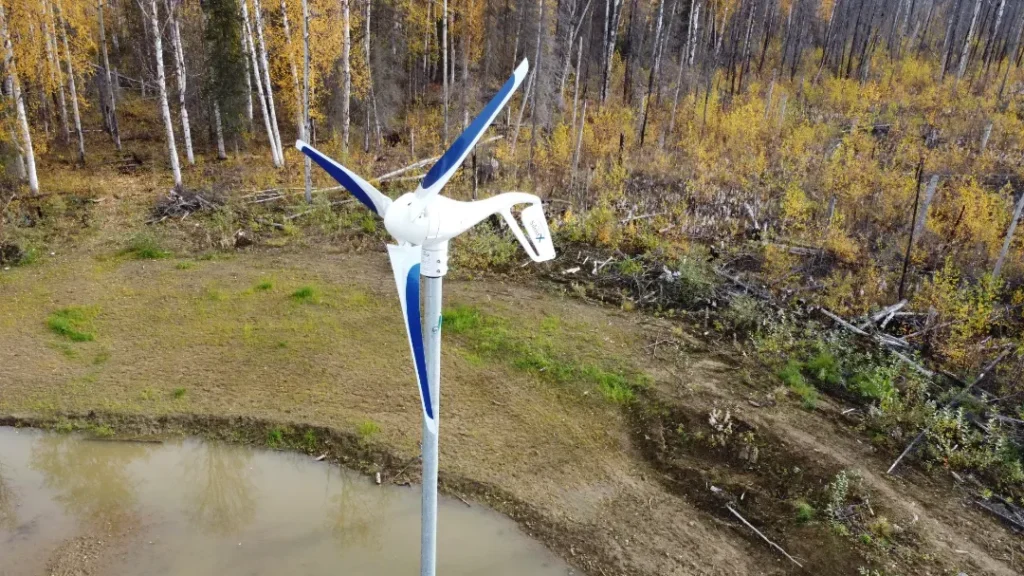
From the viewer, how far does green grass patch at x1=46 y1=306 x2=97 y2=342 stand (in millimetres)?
9961

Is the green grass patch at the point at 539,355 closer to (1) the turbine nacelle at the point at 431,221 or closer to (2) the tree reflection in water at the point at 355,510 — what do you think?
(2) the tree reflection in water at the point at 355,510

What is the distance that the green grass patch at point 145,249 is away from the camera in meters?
12.9

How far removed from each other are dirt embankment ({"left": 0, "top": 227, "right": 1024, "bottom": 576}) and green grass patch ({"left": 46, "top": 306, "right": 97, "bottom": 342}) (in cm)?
12

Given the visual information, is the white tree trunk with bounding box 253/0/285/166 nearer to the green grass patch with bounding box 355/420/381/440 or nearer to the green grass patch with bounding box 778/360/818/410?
the green grass patch with bounding box 355/420/381/440

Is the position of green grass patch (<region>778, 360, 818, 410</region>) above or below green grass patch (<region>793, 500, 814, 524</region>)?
above

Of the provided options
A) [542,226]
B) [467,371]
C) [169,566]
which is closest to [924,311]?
[467,371]

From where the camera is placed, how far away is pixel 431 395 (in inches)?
155

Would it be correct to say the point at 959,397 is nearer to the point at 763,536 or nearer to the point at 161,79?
the point at 763,536

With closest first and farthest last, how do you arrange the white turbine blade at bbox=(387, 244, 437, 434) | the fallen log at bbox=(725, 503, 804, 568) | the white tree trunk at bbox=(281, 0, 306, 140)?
1. the white turbine blade at bbox=(387, 244, 437, 434)
2. the fallen log at bbox=(725, 503, 804, 568)
3. the white tree trunk at bbox=(281, 0, 306, 140)

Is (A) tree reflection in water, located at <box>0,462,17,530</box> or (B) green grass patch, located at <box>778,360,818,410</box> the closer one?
(A) tree reflection in water, located at <box>0,462,17,530</box>

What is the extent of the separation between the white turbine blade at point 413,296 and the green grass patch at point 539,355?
5.53m

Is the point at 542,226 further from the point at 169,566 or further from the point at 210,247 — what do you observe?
the point at 210,247

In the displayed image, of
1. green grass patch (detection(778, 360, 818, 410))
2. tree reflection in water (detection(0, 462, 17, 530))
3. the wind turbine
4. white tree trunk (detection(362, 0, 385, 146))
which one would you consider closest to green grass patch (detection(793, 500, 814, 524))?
green grass patch (detection(778, 360, 818, 410))

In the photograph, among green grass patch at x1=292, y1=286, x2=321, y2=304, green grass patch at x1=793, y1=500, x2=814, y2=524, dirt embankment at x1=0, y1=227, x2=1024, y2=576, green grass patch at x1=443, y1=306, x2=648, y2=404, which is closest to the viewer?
dirt embankment at x1=0, y1=227, x2=1024, y2=576
